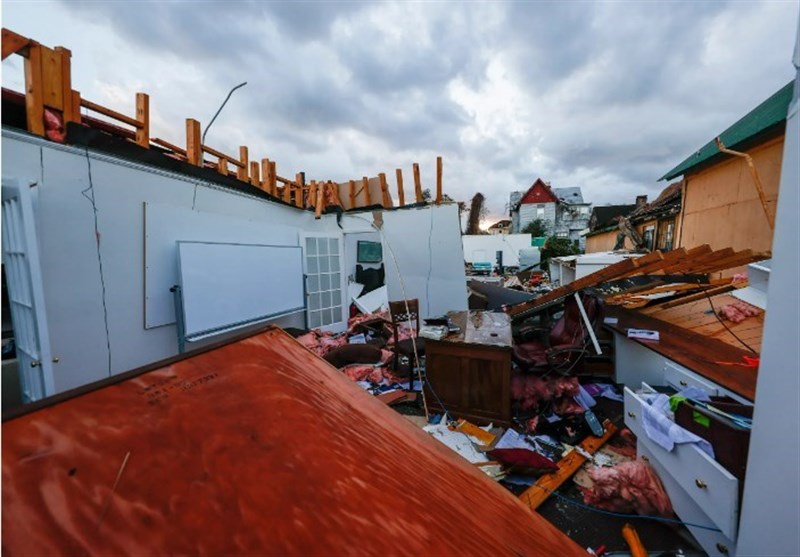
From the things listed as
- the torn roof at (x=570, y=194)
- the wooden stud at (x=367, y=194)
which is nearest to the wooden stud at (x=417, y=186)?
the wooden stud at (x=367, y=194)

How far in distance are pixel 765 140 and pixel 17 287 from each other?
9.87 metres

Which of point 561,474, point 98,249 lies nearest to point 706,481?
point 561,474

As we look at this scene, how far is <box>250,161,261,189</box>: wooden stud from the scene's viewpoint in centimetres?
500

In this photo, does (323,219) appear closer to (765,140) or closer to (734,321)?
(734,321)

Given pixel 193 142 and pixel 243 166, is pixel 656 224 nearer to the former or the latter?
pixel 243 166

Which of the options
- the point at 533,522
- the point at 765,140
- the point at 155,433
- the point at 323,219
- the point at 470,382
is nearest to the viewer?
the point at 155,433

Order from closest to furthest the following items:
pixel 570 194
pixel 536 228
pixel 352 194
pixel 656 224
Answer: pixel 352 194 → pixel 656 224 → pixel 536 228 → pixel 570 194

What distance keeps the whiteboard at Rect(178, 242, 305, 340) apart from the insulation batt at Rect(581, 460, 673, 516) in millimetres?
4431

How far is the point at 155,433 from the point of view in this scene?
2.46 ft

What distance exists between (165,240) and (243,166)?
1715 mm

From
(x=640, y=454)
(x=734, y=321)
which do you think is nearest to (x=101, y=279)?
(x=640, y=454)

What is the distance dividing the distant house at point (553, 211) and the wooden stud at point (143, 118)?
88.5ft

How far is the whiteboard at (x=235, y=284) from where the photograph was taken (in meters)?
3.81

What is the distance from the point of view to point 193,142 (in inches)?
157
